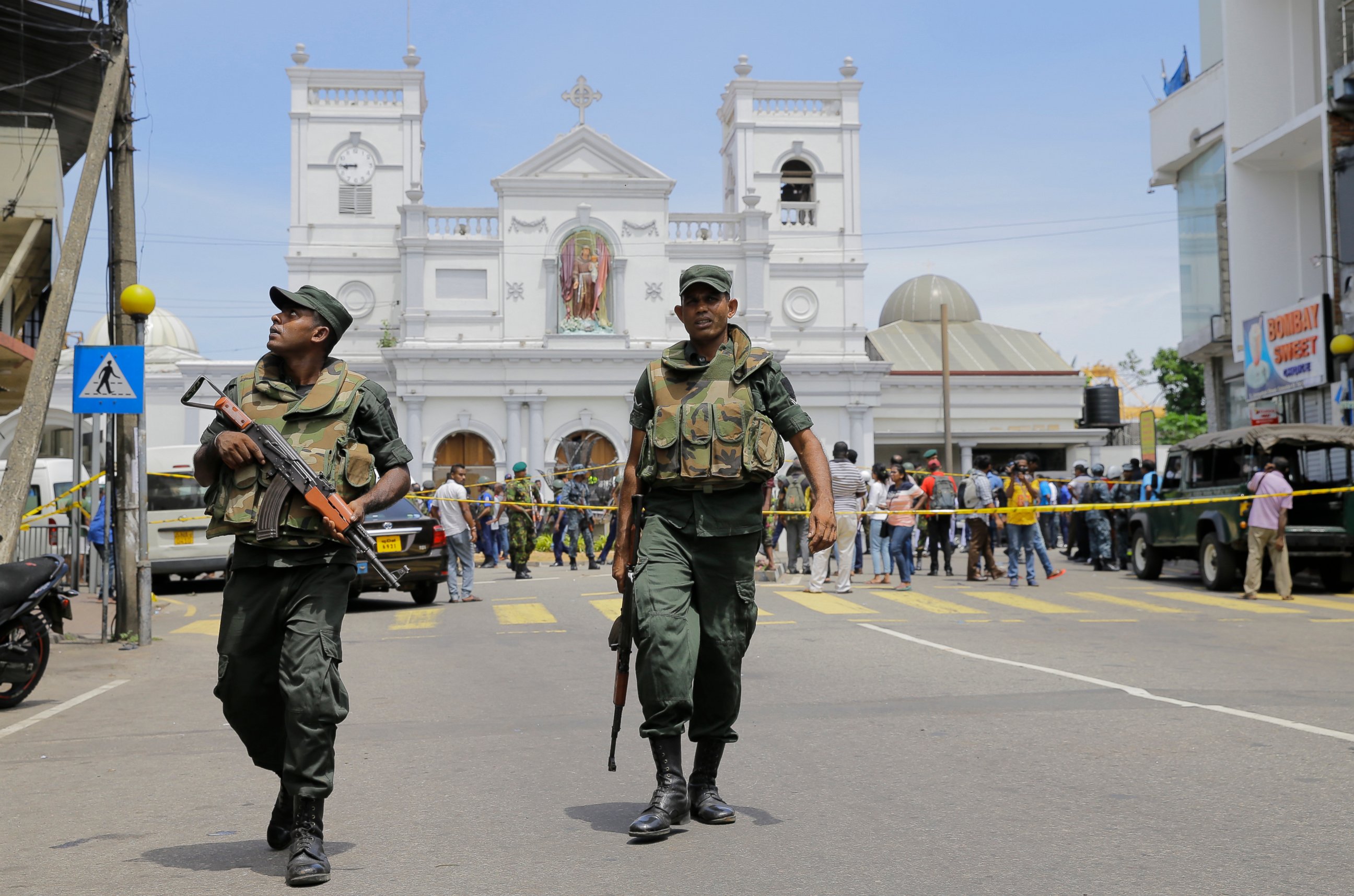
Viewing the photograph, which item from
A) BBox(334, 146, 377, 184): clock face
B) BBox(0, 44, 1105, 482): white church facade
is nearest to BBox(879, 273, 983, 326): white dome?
BBox(0, 44, 1105, 482): white church facade

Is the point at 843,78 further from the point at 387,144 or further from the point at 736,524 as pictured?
the point at 736,524

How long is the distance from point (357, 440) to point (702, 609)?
142 cm

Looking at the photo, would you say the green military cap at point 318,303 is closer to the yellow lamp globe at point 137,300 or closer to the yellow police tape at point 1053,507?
the yellow lamp globe at point 137,300

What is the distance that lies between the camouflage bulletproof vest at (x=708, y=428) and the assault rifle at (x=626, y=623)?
146 mm

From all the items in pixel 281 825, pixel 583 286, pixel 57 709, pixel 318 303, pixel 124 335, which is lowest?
pixel 57 709

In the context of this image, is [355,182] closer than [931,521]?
No

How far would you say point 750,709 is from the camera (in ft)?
25.5

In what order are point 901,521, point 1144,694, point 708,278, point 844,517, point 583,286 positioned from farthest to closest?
point 583,286, point 901,521, point 844,517, point 1144,694, point 708,278

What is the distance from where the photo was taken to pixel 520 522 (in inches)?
840

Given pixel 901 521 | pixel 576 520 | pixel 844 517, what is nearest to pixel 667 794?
pixel 844 517

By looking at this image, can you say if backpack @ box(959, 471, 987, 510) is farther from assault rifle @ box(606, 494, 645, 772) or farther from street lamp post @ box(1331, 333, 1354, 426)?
assault rifle @ box(606, 494, 645, 772)

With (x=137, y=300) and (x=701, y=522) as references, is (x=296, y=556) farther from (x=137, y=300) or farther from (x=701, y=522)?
(x=137, y=300)

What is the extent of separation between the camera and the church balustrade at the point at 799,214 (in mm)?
52125

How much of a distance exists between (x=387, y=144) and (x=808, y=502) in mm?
34872
